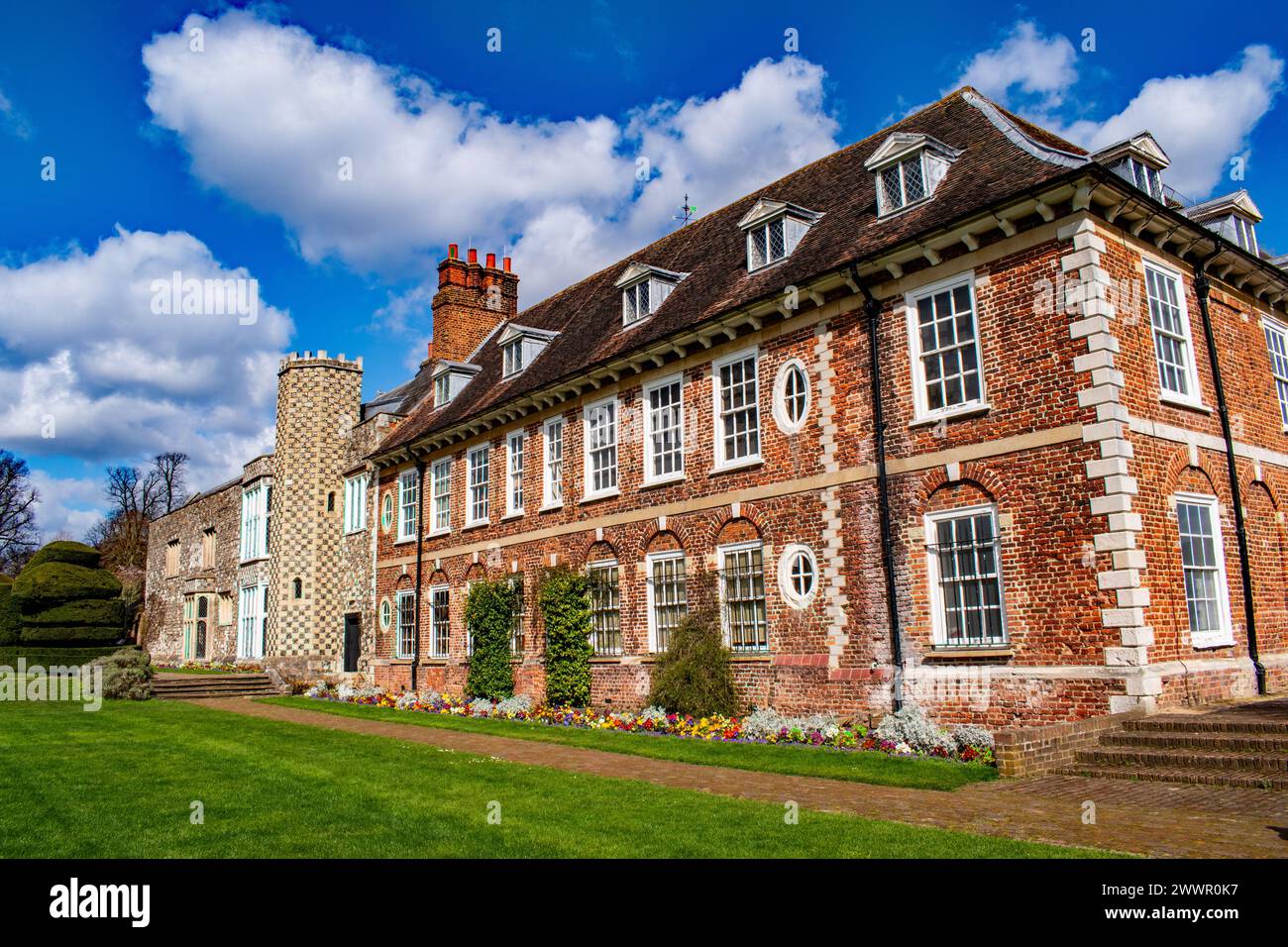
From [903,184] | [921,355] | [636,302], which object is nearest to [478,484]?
[636,302]

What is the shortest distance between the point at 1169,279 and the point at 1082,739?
777cm

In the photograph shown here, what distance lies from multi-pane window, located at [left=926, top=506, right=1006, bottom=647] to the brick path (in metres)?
3.26

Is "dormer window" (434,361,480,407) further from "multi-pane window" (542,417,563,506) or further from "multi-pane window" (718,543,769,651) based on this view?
"multi-pane window" (718,543,769,651)

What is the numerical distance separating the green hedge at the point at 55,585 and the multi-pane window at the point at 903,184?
31684 mm

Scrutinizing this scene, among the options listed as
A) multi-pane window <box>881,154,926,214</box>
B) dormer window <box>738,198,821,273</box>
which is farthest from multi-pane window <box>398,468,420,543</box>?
multi-pane window <box>881,154,926,214</box>

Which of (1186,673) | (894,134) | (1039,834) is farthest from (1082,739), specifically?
(894,134)

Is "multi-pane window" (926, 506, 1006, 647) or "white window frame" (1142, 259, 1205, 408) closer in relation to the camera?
"multi-pane window" (926, 506, 1006, 647)

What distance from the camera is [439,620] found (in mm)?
26719

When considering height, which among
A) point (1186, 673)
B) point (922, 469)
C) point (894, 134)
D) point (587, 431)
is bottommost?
point (1186, 673)

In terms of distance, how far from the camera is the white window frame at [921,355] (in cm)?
1405

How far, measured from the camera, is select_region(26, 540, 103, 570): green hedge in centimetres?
3700

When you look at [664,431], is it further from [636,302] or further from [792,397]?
[636,302]
